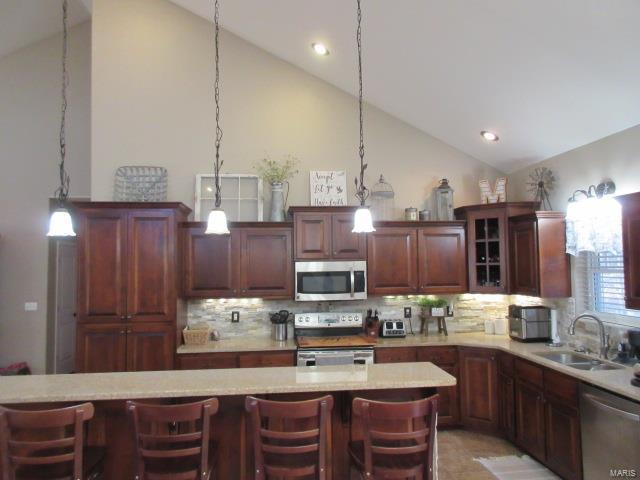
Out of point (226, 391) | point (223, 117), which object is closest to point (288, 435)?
point (226, 391)

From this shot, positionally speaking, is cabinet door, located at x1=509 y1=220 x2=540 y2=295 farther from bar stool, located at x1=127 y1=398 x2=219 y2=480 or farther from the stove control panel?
bar stool, located at x1=127 y1=398 x2=219 y2=480

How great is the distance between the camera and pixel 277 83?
4.59 metres

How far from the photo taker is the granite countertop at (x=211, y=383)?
215 centimetres

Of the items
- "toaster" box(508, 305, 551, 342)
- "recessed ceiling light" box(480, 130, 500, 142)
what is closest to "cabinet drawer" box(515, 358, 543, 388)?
"toaster" box(508, 305, 551, 342)

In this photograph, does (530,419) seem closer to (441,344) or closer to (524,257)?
(441,344)

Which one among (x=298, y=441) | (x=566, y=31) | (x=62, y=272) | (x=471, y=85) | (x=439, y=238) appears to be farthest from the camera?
(x=62, y=272)

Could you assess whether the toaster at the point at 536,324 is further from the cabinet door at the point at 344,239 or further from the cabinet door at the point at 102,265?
the cabinet door at the point at 102,265

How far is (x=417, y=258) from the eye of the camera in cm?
430

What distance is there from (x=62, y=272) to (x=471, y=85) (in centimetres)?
556

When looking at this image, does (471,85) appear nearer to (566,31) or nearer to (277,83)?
(566,31)

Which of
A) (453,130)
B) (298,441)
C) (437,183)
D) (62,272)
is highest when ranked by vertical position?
(453,130)

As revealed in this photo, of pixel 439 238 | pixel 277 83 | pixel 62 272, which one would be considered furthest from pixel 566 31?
pixel 62 272

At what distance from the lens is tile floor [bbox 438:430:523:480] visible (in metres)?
3.16

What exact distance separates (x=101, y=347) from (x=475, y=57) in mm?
4077
